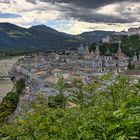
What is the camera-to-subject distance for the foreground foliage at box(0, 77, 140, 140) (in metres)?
Answer: 2.61

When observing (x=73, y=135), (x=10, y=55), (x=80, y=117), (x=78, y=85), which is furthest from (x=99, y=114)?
(x=10, y=55)

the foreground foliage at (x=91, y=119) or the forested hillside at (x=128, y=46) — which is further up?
the foreground foliage at (x=91, y=119)

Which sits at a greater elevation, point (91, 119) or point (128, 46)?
point (91, 119)

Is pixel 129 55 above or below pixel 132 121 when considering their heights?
below

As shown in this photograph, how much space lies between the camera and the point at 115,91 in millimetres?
3533

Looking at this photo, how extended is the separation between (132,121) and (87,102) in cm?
134

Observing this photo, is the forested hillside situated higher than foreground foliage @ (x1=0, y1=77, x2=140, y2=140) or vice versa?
foreground foliage @ (x1=0, y1=77, x2=140, y2=140)

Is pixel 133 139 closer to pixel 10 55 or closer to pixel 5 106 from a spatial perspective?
pixel 5 106

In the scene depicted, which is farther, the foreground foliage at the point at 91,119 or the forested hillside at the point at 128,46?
the forested hillside at the point at 128,46

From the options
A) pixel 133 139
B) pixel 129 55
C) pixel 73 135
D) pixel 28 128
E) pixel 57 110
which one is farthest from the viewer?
pixel 129 55

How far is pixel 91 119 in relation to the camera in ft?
10.1

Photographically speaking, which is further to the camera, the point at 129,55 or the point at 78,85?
the point at 129,55

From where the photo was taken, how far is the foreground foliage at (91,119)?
261 cm

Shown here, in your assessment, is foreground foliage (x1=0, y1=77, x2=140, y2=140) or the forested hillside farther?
the forested hillside
